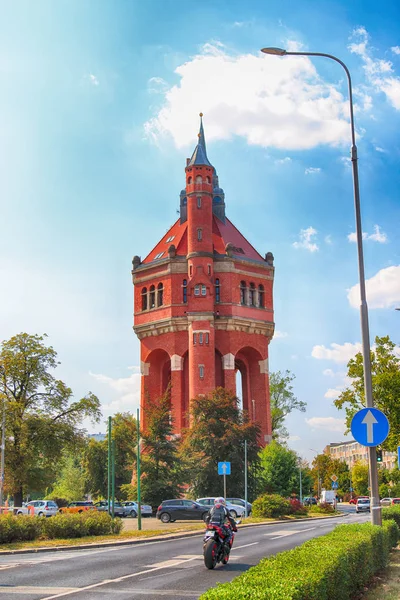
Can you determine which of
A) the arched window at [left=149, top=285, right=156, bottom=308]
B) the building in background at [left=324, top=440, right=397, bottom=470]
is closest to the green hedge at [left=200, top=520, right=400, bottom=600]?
the arched window at [left=149, top=285, right=156, bottom=308]

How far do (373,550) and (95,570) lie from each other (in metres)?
6.09

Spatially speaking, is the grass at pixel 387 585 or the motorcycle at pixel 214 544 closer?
the grass at pixel 387 585

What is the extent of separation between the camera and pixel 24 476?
47500mm

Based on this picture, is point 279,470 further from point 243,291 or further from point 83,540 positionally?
point 83,540

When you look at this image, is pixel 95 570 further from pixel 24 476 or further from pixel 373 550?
pixel 24 476

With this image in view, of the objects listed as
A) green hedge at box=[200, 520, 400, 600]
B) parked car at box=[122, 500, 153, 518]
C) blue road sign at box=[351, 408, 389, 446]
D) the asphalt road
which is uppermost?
blue road sign at box=[351, 408, 389, 446]

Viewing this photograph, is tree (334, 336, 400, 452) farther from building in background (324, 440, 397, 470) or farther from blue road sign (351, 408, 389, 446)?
building in background (324, 440, 397, 470)

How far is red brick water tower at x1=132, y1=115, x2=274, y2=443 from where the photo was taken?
6153 centimetres

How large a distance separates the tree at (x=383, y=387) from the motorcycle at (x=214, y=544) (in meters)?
27.1

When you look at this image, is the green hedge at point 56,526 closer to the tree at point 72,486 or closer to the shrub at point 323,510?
the shrub at point 323,510

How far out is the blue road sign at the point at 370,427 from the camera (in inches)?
489

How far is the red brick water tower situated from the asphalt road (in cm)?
4021

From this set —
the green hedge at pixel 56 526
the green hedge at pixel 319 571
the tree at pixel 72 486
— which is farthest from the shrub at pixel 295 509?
the tree at pixel 72 486

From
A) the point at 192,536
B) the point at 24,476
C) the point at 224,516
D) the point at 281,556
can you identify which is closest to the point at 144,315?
the point at 24,476
